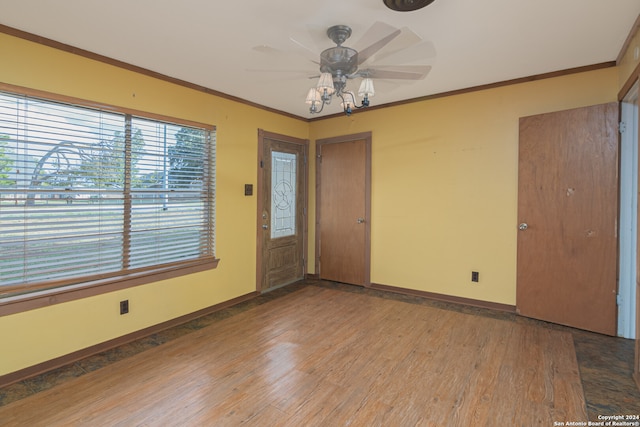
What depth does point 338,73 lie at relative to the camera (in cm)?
227

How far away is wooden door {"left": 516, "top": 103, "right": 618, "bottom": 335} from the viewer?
296 cm

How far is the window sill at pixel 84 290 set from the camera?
2309 millimetres

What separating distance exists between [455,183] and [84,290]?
385cm

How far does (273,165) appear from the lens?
4555 mm

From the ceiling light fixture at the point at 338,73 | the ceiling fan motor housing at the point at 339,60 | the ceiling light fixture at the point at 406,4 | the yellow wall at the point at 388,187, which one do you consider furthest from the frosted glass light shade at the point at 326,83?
the yellow wall at the point at 388,187

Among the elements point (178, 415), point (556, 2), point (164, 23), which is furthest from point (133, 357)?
point (556, 2)

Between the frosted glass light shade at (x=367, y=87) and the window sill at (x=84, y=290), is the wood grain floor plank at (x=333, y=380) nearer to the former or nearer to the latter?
the window sill at (x=84, y=290)

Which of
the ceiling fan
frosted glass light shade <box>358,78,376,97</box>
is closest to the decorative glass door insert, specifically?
the ceiling fan

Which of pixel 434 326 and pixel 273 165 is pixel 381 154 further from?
pixel 434 326

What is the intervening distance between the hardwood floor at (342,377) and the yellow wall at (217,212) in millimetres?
246

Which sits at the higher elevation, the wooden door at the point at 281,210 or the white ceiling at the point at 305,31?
the white ceiling at the point at 305,31

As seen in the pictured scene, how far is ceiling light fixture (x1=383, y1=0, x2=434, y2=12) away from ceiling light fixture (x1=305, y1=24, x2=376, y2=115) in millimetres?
335

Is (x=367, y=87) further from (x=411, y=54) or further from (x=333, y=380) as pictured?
(x=333, y=380)

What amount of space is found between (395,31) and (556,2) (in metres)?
1.09
